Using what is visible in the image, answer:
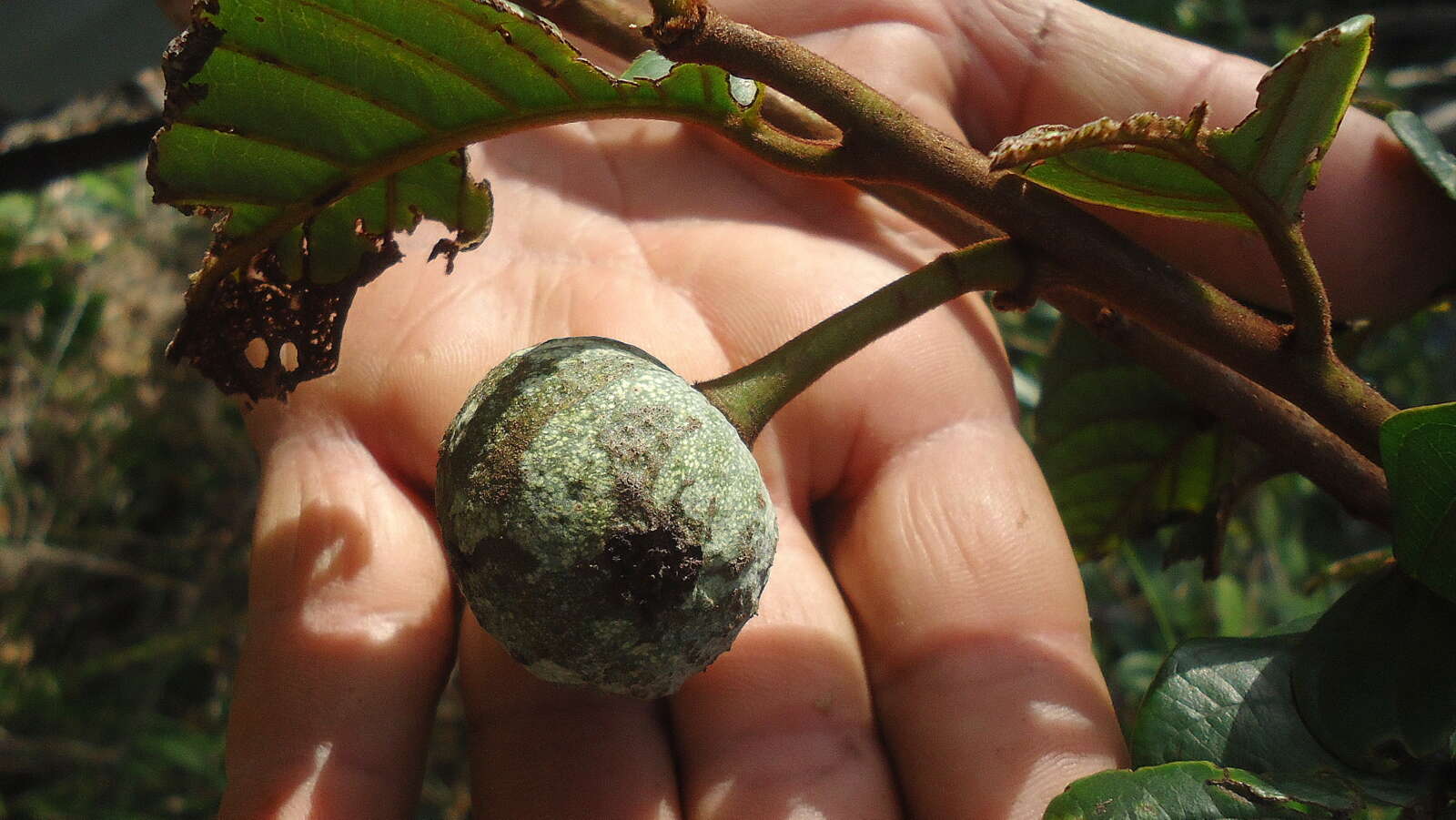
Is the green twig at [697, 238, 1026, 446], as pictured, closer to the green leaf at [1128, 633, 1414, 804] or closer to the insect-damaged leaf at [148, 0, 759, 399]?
the insect-damaged leaf at [148, 0, 759, 399]

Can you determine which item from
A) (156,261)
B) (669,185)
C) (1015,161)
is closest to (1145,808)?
(1015,161)

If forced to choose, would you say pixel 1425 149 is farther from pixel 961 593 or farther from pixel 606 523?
pixel 606 523

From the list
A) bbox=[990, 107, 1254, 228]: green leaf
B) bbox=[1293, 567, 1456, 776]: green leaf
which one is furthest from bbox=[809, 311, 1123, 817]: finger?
bbox=[990, 107, 1254, 228]: green leaf

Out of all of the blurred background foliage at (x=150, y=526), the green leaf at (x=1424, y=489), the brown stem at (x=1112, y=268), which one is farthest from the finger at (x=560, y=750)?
the blurred background foliage at (x=150, y=526)

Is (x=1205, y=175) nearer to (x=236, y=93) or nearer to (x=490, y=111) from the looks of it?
(x=490, y=111)

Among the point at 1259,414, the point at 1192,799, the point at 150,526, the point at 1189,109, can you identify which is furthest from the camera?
the point at 150,526

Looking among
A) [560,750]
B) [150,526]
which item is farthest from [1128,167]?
[150,526]

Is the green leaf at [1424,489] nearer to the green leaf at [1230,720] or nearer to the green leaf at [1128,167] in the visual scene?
the green leaf at [1230,720]
